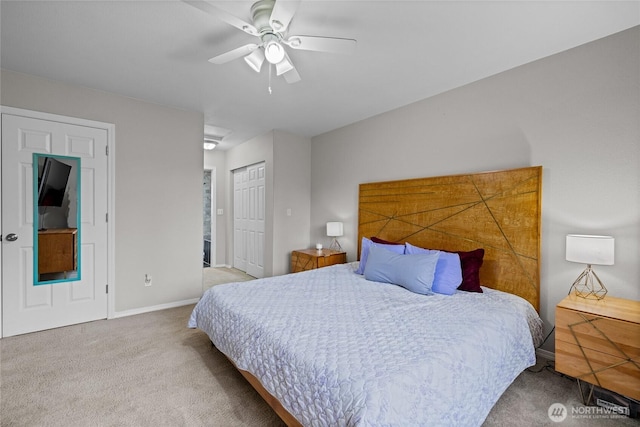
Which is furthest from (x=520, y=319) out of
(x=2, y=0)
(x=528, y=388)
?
(x=2, y=0)

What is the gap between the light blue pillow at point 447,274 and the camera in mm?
2375

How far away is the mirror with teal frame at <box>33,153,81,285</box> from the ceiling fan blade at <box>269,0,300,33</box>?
268 centimetres

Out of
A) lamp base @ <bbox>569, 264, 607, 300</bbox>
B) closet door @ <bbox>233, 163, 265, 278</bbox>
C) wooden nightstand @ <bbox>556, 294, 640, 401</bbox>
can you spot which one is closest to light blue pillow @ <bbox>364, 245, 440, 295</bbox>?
wooden nightstand @ <bbox>556, 294, 640, 401</bbox>

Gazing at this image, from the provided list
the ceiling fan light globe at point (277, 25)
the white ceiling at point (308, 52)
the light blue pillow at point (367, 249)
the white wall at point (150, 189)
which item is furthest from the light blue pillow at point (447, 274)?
the white wall at point (150, 189)

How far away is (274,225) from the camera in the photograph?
4.42m

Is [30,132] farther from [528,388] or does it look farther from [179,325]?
[528,388]

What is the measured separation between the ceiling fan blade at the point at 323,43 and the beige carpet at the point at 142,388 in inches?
90.9

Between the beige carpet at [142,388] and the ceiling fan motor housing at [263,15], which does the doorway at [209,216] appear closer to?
the beige carpet at [142,388]

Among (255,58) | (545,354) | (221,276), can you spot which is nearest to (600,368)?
(545,354)

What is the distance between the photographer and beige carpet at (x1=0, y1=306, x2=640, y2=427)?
1678 millimetres

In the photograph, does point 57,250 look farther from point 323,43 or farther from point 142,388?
point 323,43

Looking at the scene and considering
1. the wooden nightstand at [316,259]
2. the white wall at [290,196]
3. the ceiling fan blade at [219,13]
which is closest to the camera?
the ceiling fan blade at [219,13]

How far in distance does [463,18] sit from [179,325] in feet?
12.0

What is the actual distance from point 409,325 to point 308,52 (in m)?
2.17
